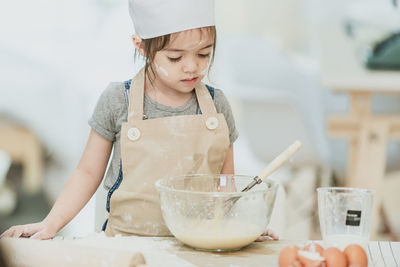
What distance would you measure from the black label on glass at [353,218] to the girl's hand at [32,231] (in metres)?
0.54

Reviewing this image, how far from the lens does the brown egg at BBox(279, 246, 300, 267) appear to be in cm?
86

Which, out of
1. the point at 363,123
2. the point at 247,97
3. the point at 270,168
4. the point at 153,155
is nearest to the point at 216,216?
the point at 270,168

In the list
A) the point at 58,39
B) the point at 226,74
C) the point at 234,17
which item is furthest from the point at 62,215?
the point at 234,17

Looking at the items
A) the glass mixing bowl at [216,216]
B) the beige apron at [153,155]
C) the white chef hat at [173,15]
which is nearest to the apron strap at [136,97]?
the beige apron at [153,155]

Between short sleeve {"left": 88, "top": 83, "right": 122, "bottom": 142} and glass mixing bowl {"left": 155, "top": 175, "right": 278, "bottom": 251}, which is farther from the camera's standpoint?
short sleeve {"left": 88, "top": 83, "right": 122, "bottom": 142}

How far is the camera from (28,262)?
30.7 inches

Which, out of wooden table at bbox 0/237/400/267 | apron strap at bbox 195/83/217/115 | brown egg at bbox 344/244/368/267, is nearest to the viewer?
wooden table at bbox 0/237/400/267

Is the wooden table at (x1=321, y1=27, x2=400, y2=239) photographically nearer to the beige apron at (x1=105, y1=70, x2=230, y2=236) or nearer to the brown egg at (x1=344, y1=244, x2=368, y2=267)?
the beige apron at (x1=105, y1=70, x2=230, y2=236)

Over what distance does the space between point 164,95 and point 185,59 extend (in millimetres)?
121

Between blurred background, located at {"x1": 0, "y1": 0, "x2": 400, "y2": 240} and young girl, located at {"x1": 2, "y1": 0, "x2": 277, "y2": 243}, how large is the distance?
0.66 metres

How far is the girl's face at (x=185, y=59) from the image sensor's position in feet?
3.74

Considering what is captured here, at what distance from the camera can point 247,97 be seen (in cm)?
318

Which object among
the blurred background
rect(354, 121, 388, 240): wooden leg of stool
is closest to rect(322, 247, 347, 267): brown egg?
the blurred background

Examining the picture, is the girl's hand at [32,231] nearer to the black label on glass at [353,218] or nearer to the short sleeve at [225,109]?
the short sleeve at [225,109]
